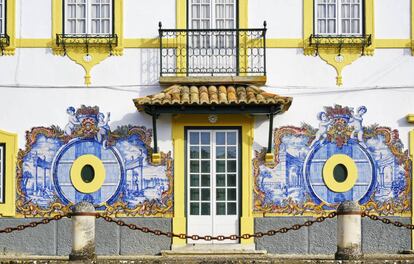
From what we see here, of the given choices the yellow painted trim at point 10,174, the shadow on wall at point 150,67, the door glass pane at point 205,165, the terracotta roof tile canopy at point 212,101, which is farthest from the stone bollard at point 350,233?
the yellow painted trim at point 10,174

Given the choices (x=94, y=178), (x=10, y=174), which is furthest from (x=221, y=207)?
(x=10, y=174)

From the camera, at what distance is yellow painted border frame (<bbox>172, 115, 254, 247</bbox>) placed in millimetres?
18984

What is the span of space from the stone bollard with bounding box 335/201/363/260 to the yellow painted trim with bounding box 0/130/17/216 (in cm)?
667

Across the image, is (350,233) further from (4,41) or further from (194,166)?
(4,41)

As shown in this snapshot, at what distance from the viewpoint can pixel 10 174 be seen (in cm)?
1911

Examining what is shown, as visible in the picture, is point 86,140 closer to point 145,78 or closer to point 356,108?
point 145,78

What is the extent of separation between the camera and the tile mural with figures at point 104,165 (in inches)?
752

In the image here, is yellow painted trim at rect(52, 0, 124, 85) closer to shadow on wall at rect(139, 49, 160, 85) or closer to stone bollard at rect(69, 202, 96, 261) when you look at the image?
shadow on wall at rect(139, 49, 160, 85)

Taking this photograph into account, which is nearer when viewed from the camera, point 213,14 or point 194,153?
point 194,153

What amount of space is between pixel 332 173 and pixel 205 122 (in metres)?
2.54

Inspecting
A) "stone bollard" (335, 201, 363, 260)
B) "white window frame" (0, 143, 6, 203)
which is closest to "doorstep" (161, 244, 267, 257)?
"stone bollard" (335, 201, 363, 260)

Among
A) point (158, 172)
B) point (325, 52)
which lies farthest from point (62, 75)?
point (325, 52)

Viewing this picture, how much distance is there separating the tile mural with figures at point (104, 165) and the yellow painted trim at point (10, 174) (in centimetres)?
10

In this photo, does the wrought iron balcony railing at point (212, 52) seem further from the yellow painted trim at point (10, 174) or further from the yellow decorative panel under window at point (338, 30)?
the yellow painted trim at point (10, 174)
